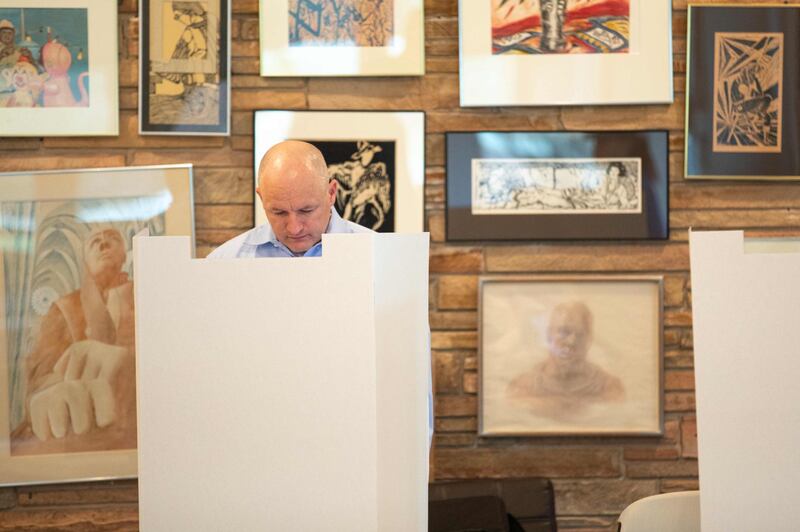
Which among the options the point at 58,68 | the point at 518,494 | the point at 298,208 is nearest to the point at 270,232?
the point at 298,208

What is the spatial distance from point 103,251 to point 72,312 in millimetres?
198

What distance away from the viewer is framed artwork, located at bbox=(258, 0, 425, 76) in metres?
2.60

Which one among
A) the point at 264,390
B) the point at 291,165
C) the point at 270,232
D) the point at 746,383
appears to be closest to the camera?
the point at 264,390

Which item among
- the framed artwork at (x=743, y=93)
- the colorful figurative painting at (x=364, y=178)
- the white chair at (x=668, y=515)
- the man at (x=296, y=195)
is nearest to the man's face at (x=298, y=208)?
the man at (x=296, y=195)

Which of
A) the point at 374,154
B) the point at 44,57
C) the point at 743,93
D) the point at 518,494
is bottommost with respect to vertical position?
the point at 518,494

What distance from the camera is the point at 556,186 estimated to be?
2648 mm

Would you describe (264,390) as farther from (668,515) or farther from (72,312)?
(72,312)

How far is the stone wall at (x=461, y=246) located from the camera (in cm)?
264

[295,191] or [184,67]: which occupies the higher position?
[184,67]

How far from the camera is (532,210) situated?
2648mm

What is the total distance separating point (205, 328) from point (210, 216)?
159cm

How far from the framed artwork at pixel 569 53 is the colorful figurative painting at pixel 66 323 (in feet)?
3.88

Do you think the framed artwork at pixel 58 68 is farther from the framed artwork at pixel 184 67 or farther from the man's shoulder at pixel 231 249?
the man's shoulder at pixel 231 249

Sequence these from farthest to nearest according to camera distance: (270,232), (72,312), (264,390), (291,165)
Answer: (72,312) → (270,232) → (291,165) → (264,390)
